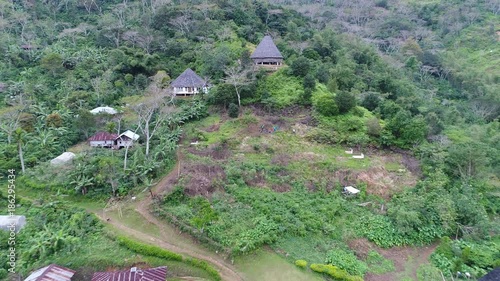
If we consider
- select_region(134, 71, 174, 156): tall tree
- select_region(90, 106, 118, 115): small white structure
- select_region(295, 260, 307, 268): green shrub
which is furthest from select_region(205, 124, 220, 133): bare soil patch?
select_region(295, 260, 307, 268): green shrub

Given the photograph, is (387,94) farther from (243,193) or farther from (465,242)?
(243,193)

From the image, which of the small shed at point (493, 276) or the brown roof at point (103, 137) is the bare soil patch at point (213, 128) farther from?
the small shed at point (493, 276)

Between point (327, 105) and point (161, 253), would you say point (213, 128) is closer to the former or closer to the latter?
point (327, 105)

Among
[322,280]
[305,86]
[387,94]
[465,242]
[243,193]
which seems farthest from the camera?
[387,94]

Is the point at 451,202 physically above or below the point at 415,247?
above

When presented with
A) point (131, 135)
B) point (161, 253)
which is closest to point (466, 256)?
point (161, 253)

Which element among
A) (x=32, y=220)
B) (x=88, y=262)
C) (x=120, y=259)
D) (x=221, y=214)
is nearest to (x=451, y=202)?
(x=221, y=214)

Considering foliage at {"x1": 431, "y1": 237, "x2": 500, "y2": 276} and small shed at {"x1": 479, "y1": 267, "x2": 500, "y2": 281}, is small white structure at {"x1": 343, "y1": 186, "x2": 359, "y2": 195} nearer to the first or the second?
foliage at {"x1": 431, "y1": 237, "x2": 500, "y2": 276}
